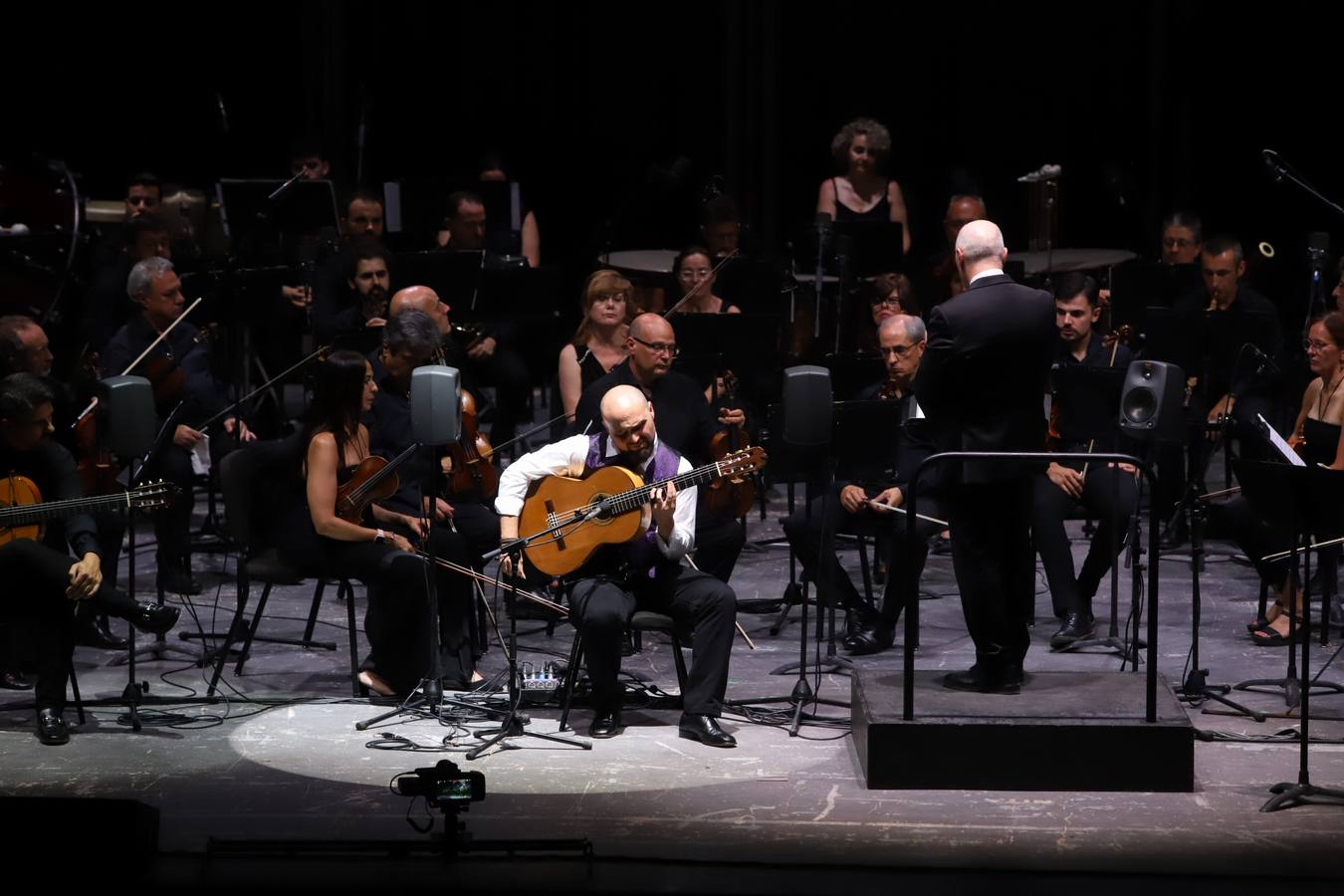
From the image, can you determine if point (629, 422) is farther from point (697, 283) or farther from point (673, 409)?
point (697, 283)

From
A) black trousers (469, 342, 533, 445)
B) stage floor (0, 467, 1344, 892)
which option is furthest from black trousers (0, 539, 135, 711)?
black trousers (469, 342, 533, 445)

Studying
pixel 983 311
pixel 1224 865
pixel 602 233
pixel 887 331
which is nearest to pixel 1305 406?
pixel 887 331

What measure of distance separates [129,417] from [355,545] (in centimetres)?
87

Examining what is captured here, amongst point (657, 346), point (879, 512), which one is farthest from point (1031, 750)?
point (657, 346)

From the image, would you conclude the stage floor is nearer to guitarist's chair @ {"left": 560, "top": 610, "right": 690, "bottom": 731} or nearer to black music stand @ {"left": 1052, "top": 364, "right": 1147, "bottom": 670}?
guitarist's chair @ {"left": 560, "top": 610, "right": 690, "bottom": 731}

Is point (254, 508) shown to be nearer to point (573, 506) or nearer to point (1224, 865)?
point (573, 506)

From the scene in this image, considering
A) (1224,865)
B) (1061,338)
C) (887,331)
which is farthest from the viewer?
(1061,338)

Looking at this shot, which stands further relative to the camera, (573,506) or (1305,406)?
(1305,406)

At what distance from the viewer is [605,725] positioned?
599 cm

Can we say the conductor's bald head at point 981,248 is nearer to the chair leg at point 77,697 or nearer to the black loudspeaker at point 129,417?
the black loudspeaker at point 129,417

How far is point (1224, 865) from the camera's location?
4.79m

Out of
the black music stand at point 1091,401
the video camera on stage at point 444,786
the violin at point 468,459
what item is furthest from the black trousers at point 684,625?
the black music stand at point 1091,401

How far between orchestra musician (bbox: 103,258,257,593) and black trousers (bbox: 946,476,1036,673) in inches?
143

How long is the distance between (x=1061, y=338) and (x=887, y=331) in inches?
38.0
